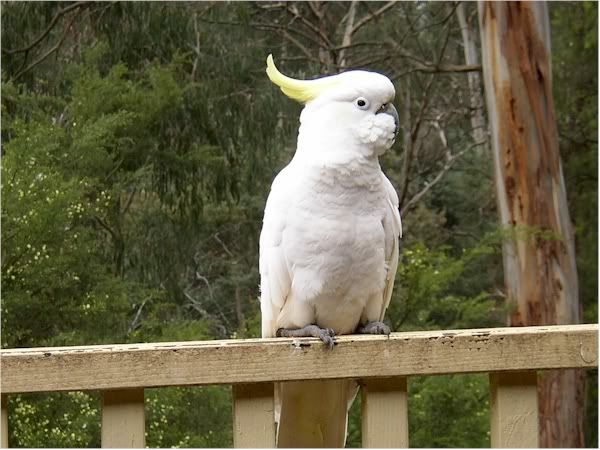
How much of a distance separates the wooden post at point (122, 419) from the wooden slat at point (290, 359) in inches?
0.8

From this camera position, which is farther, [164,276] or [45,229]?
[164,276]

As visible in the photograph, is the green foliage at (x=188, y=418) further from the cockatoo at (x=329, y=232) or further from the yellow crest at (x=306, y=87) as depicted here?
the yellow crest at (x=306, y=87)

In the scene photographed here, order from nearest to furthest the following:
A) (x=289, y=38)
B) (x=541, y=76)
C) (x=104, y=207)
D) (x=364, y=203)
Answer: (x=364, y=203), (x=104, y=207), (x=541, y=76), (x=289, y=38)

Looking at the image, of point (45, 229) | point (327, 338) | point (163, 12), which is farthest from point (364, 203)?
point (163, 12)

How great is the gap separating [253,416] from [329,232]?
0.66 meters

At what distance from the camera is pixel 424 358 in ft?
3.33

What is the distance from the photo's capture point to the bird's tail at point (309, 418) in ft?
4.83

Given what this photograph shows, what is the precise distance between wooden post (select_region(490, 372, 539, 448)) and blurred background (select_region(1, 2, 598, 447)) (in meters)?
2.17

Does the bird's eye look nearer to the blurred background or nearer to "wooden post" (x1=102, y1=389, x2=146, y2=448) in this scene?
"wooden post" (x1=102, y1=389, x2=146, y2=448)

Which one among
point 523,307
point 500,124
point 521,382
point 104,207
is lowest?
point 521,382

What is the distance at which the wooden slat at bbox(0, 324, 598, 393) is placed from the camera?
975 millimetres

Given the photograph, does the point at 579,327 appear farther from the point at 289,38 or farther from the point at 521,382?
the point at 289,38

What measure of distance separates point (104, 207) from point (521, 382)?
2742 mm

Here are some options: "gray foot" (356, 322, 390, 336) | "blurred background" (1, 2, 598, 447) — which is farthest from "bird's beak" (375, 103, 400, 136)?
"blurred background" (1, 2, 598, 447)
